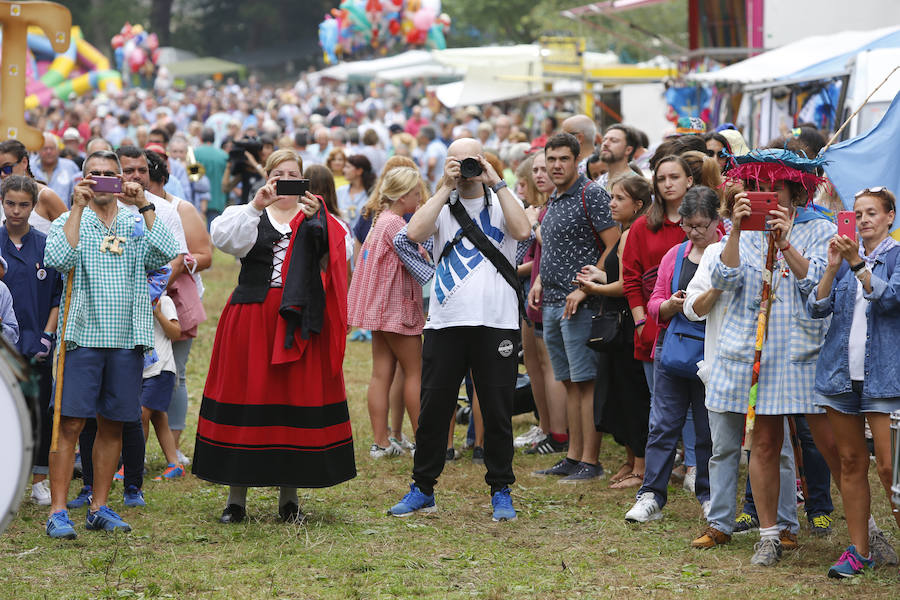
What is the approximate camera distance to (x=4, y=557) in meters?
5.85

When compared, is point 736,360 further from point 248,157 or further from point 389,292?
point 248,157

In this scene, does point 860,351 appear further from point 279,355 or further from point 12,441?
point 12,441

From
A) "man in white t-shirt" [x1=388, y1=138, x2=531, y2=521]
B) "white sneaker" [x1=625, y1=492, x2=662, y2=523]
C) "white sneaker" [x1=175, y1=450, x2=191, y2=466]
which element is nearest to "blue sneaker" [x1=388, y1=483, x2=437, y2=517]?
"man in white t-shirt" [x1=388, y1=138, x2=531, y2=521]

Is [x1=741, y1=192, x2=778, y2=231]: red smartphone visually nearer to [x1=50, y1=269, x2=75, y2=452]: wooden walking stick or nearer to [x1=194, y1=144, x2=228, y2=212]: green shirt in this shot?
[x1=50, y1=269, x2=75, y2=452]: wooden walking stick

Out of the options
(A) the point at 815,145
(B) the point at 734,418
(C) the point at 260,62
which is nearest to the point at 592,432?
(B) the point at 734,418

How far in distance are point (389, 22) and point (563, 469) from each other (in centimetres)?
2623

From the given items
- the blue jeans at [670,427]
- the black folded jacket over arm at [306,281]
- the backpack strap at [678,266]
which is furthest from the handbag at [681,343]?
→ the black folded jacket over arm at [306,281]

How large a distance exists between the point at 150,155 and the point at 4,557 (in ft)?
9.56

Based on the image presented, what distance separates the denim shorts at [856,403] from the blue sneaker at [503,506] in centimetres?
196

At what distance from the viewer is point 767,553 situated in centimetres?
564

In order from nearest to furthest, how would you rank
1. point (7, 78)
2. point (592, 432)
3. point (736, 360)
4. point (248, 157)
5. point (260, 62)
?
point (736, 360) → point (592, 432) → point (7, 78) → point (248, 157) → point (260, 62)

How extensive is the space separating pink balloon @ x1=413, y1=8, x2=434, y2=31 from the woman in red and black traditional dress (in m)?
26.9

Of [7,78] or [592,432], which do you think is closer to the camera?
[592,432]

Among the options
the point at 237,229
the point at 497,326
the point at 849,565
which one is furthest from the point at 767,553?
the point at 237,229
